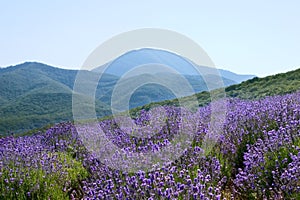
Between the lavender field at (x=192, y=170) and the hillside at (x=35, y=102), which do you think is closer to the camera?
the lavender field at (x=192, y=170)

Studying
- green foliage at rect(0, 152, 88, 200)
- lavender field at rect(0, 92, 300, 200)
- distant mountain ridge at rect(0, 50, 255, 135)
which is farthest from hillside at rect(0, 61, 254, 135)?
green foliage at rect(0, 152, 88, 200)

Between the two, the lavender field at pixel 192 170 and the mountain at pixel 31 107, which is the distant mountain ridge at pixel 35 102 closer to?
the mountain at pixel 31 107

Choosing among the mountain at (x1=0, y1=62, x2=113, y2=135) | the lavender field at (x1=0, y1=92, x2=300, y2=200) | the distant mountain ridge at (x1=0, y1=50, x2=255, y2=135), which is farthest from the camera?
the distant mountain ridge at (x1=0, y1=50, x2=255, y2=135)

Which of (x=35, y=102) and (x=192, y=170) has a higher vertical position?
(x=35, y=102)

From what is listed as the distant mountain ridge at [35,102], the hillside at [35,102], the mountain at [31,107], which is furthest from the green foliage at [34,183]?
the hillside at [35,102]

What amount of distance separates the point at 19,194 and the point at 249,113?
10.5 ft

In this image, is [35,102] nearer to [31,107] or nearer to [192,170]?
[31,107]

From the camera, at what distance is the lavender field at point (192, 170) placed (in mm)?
2965

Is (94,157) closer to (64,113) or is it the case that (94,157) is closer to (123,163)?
(123,163)

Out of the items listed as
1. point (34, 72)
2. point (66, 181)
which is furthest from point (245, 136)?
point (34, 72)

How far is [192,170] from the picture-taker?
145 inches

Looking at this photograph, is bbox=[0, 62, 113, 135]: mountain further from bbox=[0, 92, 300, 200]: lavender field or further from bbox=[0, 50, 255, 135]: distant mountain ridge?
bbox=[0, 92, 300, 200]: lavender field

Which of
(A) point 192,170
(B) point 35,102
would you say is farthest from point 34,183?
(B) point 35,102

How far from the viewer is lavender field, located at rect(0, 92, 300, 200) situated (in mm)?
2965
